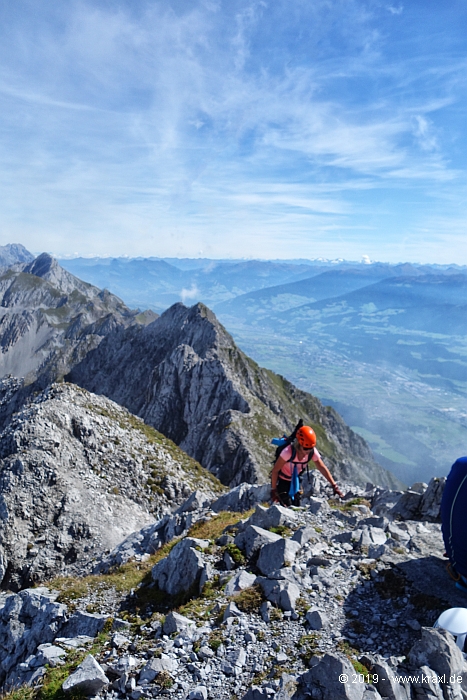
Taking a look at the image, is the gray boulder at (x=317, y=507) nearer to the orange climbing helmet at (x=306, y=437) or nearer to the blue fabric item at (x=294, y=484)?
the blue fabric item at (x=294, y=484)

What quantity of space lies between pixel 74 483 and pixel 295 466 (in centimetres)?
2120

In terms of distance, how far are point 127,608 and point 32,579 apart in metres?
15.1

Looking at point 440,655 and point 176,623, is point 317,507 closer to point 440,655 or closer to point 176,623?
point 176,623

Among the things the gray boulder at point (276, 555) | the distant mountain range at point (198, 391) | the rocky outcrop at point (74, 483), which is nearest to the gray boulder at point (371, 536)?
the gray boulder at point (276, 555)

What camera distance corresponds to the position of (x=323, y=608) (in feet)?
35.3

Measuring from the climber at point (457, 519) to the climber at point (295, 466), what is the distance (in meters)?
5.73

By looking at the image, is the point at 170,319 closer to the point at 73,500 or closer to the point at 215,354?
the point at 215,354

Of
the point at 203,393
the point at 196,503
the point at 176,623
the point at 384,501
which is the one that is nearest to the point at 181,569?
the point at 176,623

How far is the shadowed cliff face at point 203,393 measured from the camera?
80375mm

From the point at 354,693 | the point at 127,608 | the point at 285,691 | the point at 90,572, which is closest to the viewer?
the point at 354,693

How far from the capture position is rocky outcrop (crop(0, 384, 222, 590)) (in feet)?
86.9

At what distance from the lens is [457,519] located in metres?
10.5

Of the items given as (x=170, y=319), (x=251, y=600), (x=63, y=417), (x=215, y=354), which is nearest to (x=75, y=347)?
(x=170, y=319)

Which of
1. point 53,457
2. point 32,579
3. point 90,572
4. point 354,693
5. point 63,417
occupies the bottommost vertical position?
point 32,579
